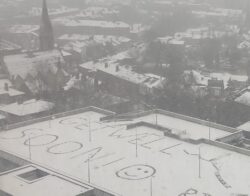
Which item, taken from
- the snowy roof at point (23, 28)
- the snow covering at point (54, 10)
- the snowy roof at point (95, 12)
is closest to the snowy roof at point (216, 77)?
the snowy roof at point (23, 28)

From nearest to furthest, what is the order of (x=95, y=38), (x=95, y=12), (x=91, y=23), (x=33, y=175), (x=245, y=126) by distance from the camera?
(x=33, y=175)
(x=245, y=126)
(x=95, y=38)
(x=91, y=23)
(x=95, y=12)

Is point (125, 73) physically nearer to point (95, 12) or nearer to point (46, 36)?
point (46, 36)

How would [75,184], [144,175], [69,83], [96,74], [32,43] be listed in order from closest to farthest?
[75,184], [144,175], [69,83], [96,74], [32,43]

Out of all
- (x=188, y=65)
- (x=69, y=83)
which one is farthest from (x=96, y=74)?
(x=188, y=65)

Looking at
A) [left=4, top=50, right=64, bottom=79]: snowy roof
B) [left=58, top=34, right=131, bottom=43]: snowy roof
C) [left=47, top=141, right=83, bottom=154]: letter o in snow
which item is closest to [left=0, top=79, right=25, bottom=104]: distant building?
[left=4, top=50, right=64, bottom=79]: snowy roof

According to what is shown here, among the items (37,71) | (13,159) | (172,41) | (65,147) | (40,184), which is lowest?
(13,159)

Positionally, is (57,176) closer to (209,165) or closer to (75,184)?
(75,184)

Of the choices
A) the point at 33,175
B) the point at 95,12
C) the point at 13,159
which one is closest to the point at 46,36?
the point at 13,159
